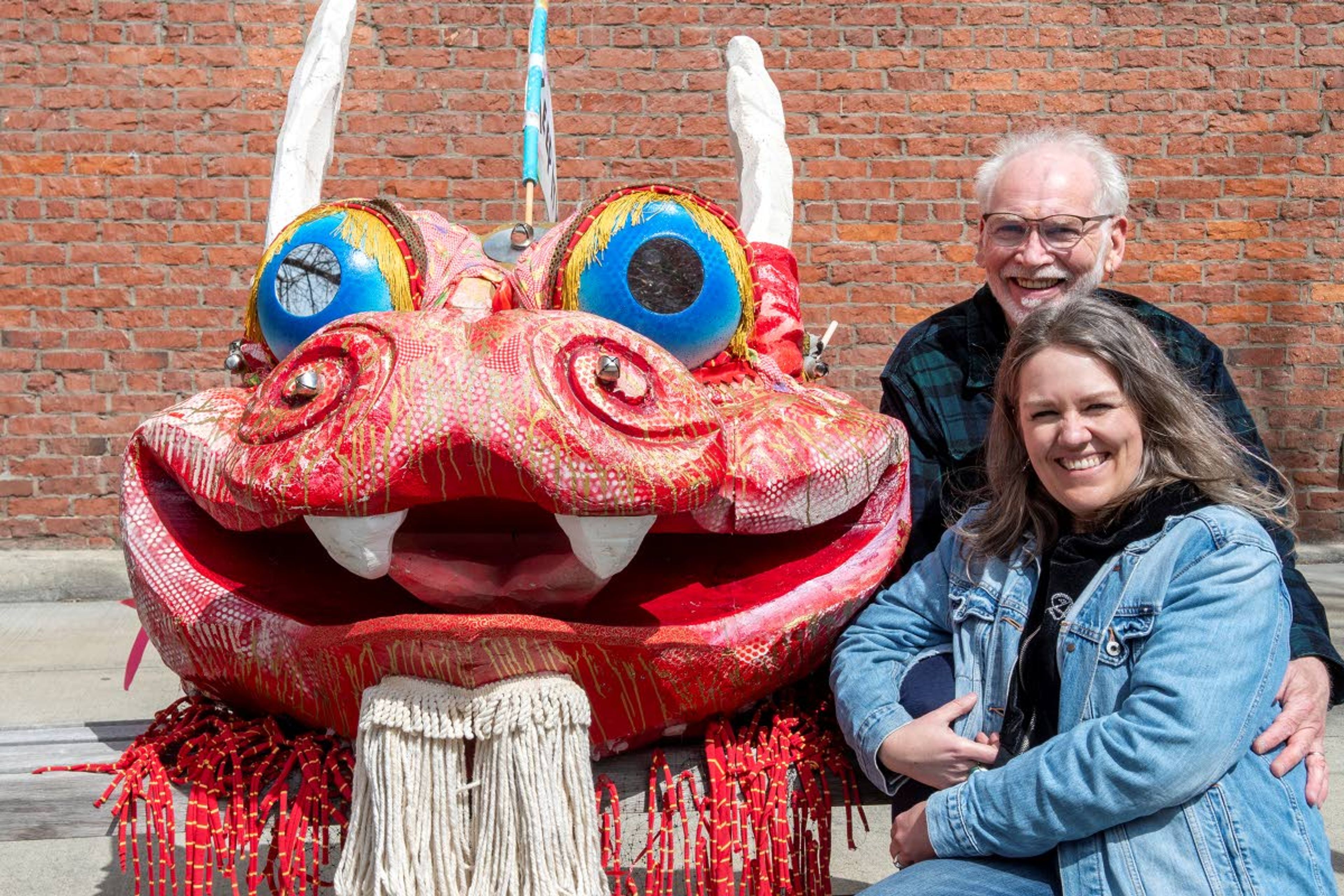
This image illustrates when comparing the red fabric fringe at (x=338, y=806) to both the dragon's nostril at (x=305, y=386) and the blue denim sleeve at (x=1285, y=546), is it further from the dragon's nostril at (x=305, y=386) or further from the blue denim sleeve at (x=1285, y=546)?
the blue denim sleeve at (x=1285, y=546)

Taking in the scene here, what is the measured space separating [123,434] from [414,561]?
3844 mm

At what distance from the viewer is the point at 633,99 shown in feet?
16.0

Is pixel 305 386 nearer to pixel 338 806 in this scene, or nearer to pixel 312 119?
pixel 338 806

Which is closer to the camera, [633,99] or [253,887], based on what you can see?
[253,887]

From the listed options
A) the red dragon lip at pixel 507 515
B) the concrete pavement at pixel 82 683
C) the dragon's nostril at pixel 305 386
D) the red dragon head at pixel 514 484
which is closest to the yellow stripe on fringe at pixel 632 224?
the red dragon head at pixel 514 484

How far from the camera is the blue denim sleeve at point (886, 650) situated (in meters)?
1.66

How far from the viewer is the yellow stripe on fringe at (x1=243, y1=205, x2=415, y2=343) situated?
1.71m

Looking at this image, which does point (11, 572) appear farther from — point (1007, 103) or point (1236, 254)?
point (1236, 254)

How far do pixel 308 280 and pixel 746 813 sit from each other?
2.90 feet

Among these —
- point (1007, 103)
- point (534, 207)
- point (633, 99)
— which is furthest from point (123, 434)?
point (1007, 103)

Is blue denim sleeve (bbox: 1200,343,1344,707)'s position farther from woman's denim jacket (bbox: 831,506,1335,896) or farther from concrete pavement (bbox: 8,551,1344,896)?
concrete pavement (bbox: 8,551,1344,896)

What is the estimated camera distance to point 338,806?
5.45 feet

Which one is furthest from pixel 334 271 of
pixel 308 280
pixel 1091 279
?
pixel 1091 279

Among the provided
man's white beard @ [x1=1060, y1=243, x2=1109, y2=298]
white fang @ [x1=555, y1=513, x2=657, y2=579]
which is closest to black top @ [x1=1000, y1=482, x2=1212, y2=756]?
white fang @ [x1=555, y1=513, x2=657, y2=579]
